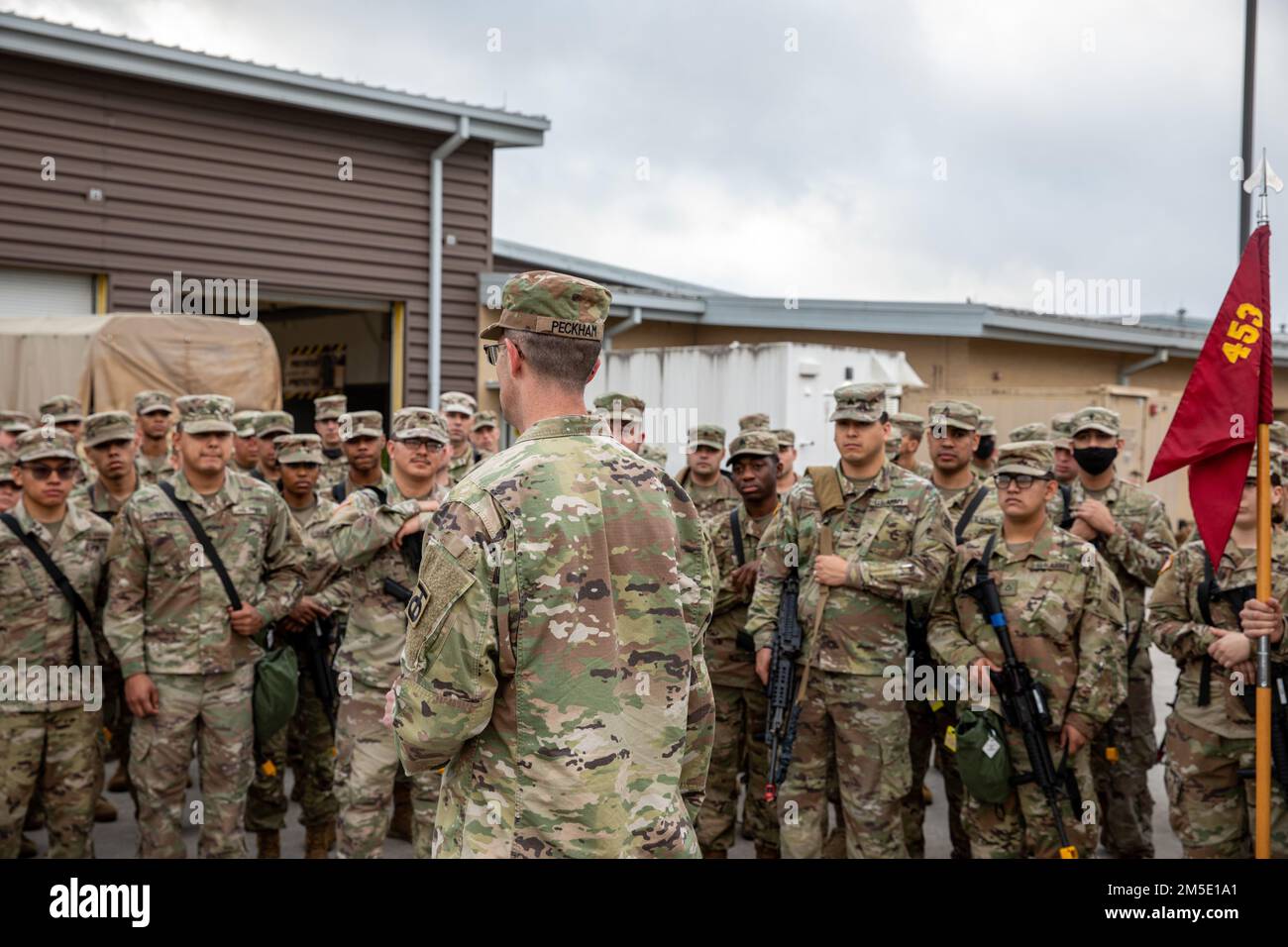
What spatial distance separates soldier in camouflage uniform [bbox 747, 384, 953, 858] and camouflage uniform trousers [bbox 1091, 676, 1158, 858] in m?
1.50

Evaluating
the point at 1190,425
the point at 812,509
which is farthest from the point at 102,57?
the point at 1190,425

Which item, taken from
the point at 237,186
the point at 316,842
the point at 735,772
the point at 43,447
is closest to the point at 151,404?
the point at 43,447

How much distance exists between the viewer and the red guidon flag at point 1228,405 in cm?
501

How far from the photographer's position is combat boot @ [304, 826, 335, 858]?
6262mm

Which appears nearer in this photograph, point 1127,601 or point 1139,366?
point 1127,601

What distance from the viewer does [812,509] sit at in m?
5.76

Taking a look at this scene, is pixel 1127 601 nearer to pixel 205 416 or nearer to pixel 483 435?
pixel 205 416

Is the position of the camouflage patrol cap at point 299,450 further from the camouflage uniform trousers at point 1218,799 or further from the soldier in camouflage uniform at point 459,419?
the camouflage uniform trousers at point 1218,799

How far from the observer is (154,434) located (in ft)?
26.7

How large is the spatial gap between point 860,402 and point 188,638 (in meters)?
3.39

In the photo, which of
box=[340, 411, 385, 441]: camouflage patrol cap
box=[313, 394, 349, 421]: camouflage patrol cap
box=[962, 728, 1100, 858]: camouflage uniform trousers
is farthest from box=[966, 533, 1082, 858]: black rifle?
box=[313, 394, 349, 421]: camouflage patrol cap

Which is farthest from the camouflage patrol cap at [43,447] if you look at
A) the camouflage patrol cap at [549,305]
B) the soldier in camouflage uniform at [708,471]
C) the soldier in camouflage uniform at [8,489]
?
the camouflage patrol cap at [549,305]

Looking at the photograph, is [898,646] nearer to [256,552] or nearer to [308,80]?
[256,552]

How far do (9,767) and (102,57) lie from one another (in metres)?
8.60
